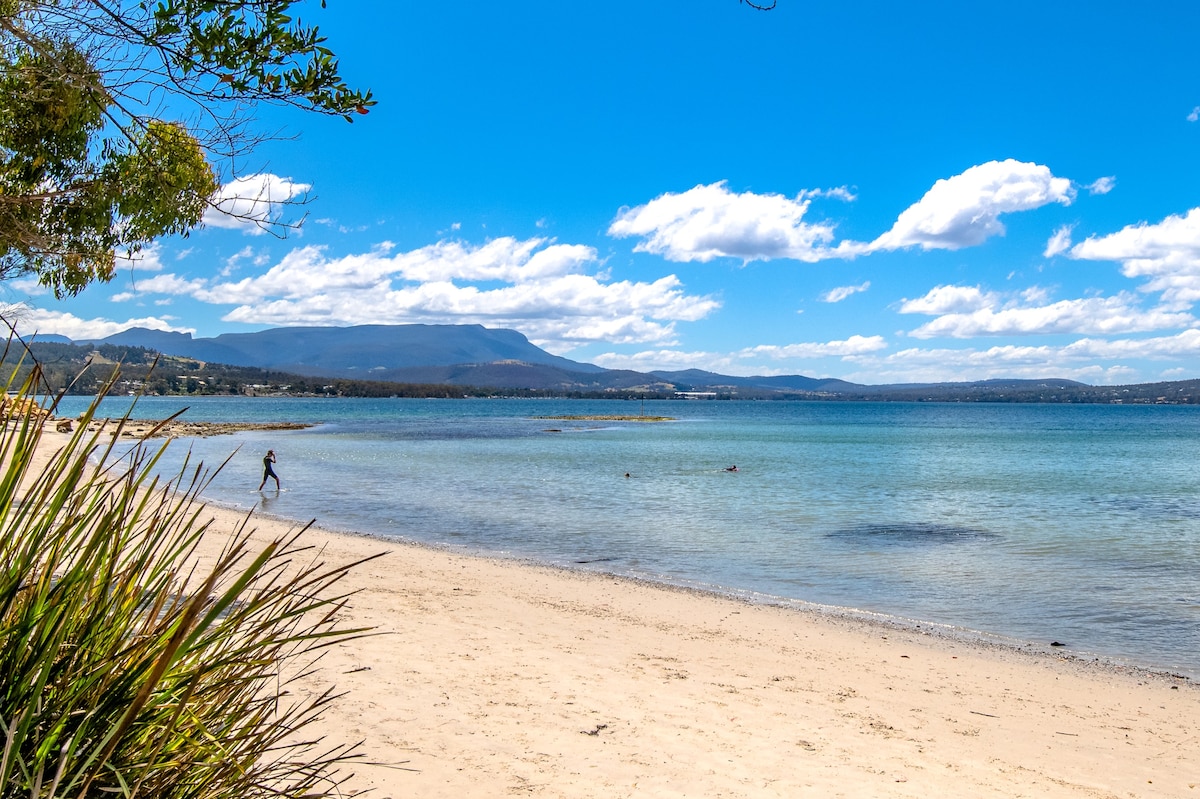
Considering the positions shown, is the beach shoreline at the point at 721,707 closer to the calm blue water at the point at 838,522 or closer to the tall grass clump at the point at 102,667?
the tall grass clump at the point at 102,667

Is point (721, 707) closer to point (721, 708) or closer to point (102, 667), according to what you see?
point (721, 708)

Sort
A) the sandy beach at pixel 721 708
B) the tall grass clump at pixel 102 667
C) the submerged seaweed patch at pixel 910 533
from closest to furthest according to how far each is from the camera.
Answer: the tall grass clump at pixel 102 667 → the sandy beach at pixel 721 708 → the submerged seaweed patch at pixel 910 533

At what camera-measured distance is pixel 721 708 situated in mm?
7676

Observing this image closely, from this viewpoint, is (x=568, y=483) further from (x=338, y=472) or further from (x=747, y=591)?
(x=747, y=591)

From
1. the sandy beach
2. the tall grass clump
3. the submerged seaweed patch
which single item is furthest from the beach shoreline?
the submerged seaweed patch

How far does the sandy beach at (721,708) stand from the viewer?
599 centimetres

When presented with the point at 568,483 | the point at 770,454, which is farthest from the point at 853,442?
the point at 568,483

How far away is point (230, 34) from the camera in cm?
409

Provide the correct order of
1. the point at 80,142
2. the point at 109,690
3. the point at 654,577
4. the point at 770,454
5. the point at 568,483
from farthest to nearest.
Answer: the point at 770,454 < the point at 568,483 < the point at 654,577 < the point at 80,142 < the point at 109,690

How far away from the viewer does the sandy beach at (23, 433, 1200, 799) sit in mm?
5992

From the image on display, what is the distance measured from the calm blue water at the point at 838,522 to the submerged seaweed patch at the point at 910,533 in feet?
0.28

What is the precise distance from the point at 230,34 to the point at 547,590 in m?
10.6

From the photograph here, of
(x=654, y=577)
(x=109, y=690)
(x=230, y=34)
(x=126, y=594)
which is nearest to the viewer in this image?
(x=109, y=690)

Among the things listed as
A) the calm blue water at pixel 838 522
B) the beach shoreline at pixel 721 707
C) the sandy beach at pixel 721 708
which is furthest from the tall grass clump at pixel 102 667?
the calm blue water at pixel 838 522
